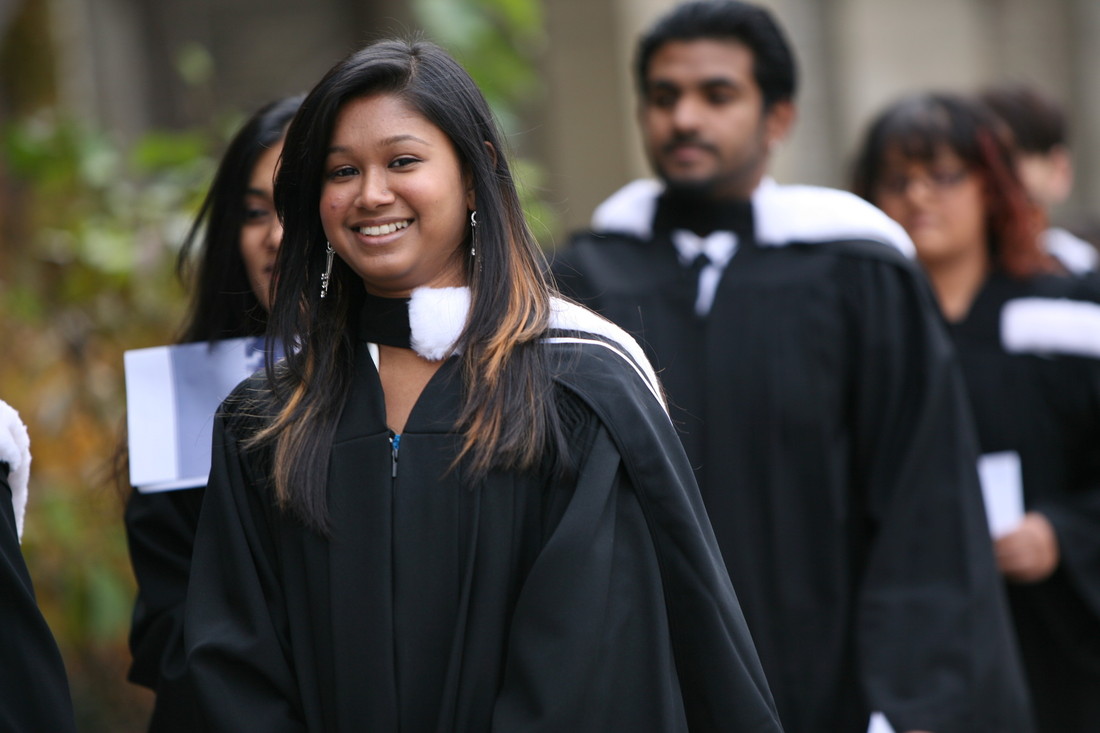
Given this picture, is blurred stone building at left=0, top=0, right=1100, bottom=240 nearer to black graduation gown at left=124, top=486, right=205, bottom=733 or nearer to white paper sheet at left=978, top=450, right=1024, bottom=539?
white paper sheet at left=978, top=450, right=1024, bottom=539

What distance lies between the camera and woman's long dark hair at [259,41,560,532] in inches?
85.4

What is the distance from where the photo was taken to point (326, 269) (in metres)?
2.41

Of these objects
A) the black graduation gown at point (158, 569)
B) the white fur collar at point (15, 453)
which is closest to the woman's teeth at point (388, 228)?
the white fur collar at point (15, 453)

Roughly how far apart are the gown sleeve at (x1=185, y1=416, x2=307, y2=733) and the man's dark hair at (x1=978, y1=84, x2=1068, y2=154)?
11.8 ft

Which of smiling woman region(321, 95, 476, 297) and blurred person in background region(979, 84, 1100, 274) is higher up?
smiling woman region(321, 95, 476, 297)

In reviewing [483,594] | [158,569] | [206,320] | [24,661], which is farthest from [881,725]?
[24,661]

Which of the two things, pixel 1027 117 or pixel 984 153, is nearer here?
pixel 984 153

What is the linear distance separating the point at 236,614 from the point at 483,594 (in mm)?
423

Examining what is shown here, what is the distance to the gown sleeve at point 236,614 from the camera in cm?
217

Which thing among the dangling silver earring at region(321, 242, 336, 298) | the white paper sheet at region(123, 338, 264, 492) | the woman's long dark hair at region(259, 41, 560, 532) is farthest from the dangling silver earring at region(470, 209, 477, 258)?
the white paper sheet at region(123, 338, 264, 492)

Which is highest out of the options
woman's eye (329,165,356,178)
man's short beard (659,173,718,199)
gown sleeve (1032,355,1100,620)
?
woman's eye (329,165,356,178)

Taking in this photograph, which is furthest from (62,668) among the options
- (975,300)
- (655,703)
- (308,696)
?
(975,300)

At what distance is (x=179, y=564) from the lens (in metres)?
2.73

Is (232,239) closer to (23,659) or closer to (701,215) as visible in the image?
(23,659)
